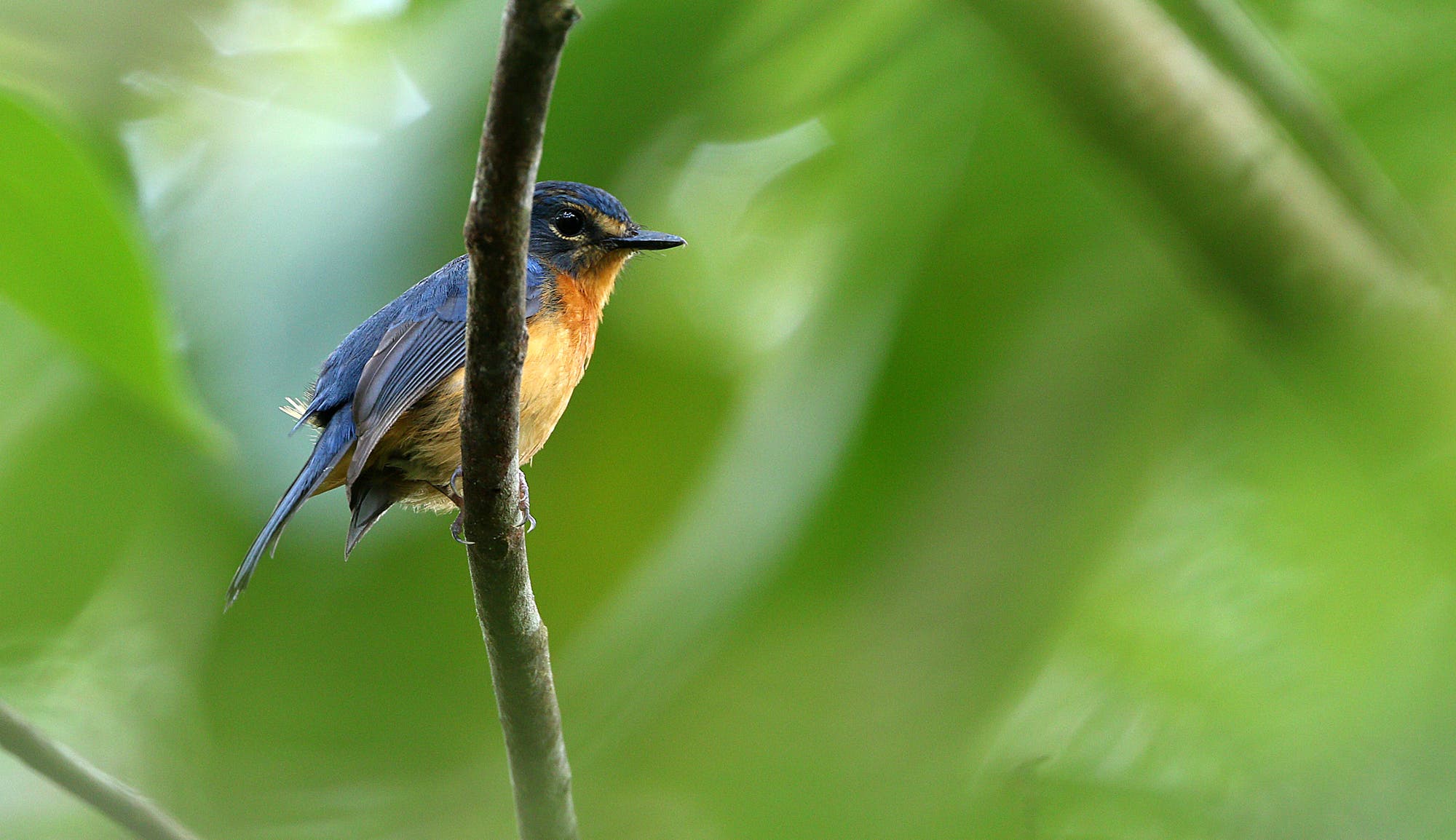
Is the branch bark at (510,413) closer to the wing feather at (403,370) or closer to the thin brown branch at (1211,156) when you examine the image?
the thin brown branch at (1211,156)

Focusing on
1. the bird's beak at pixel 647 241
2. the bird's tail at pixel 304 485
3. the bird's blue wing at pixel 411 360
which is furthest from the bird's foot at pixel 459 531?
the bird's beak at pixel 647 241

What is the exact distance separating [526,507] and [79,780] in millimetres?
998

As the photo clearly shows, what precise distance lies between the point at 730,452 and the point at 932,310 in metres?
0.44

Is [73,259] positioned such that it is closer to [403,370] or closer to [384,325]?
[403,370]

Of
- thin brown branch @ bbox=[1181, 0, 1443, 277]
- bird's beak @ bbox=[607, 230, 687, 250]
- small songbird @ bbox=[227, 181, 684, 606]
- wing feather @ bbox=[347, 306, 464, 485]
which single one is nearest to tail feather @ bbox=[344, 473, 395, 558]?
small songbird @ bbox=[227, 181, 684, 606]

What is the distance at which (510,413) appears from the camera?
6.47ft

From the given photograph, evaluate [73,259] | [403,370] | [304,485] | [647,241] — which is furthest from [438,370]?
[73,259]

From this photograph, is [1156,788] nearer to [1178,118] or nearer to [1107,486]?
[1107,486]

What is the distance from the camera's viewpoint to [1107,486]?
149 centimetres

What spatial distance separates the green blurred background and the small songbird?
1.62 ft

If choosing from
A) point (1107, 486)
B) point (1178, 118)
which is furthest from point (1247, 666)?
point (1178, 118)

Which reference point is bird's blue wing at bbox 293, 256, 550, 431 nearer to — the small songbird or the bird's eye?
the small songbird

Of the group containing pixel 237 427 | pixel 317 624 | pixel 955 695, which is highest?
pixel 237 427

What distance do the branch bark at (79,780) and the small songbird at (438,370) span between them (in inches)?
51.5
